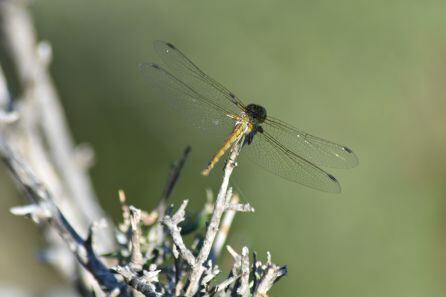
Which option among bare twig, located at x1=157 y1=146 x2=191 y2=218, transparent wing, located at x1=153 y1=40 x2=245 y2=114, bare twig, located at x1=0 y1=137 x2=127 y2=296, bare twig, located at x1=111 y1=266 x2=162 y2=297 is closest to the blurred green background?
transparent wing, located at x1=153 y1=40 x2=245 y2=114

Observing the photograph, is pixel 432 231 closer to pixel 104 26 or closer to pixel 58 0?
pixel 104 26

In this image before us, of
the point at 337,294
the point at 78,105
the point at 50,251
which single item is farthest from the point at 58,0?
the point at 50,251

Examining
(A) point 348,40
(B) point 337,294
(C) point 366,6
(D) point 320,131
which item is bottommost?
(B) point 337,294

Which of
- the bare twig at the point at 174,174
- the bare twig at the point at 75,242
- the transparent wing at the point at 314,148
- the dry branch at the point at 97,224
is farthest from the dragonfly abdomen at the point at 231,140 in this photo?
the bare twig at the point at 75,242

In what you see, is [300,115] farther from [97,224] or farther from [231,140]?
[97,224]

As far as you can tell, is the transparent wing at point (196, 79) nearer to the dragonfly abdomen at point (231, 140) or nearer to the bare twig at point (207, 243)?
the dragonfly abdomen at point (231, 140)

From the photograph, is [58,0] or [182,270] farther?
[58,0]

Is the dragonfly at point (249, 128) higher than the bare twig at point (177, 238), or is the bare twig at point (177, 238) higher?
the dragonfly at point (249, 128)
